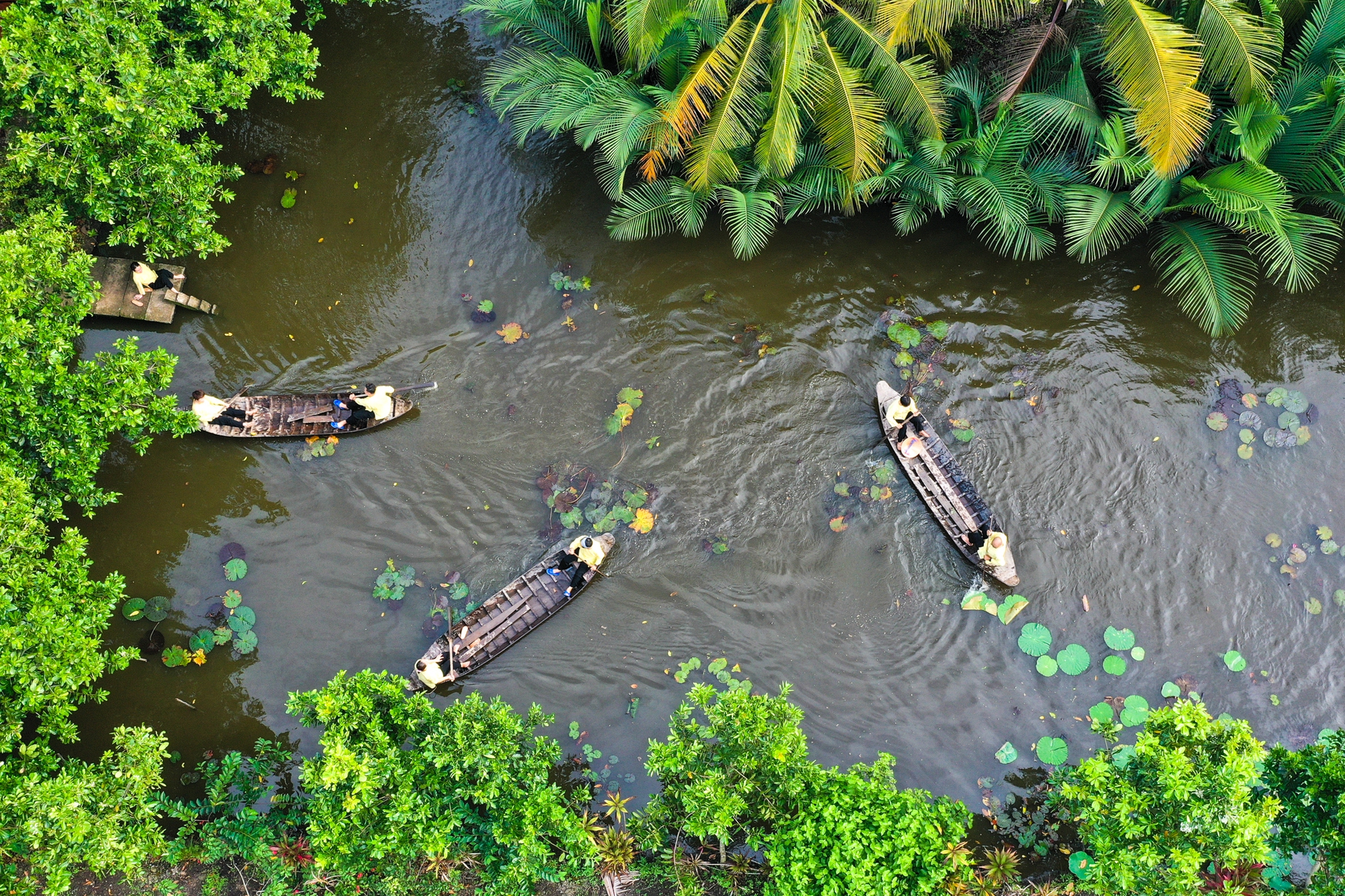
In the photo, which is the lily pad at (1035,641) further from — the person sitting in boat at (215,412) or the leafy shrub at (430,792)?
the person sitting in boat at (215,412)

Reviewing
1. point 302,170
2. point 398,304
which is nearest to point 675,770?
point 398,304

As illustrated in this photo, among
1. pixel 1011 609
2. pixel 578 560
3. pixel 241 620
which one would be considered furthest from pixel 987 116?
pixel 241 620

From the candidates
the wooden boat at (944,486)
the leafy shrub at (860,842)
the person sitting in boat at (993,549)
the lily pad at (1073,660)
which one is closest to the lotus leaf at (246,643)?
the leafy shrub at (860,842)

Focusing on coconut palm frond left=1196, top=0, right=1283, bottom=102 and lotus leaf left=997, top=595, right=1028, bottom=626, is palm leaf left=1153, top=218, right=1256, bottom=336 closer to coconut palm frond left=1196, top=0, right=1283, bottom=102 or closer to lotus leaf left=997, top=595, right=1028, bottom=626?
coconut palm frond left=1196, top=0, right=1283, bottom=102

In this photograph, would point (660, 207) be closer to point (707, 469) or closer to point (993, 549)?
point (707, 469)

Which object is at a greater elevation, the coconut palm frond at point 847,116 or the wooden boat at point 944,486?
the coconut palm frond at point 847,116

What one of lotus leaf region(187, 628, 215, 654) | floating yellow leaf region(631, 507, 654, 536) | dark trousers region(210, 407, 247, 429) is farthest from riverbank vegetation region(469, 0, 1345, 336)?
lotus leaf region(187, 628, 215, 654)
